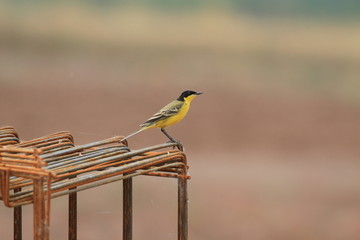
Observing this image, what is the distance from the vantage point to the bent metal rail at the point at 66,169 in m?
1.85

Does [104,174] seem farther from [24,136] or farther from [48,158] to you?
Answer: [24,136]

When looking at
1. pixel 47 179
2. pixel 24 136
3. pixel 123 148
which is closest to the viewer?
pixel 47 179

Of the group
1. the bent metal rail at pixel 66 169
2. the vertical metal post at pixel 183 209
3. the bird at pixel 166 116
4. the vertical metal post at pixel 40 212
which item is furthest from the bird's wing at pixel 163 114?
the vertical metal post at pixel 40 212

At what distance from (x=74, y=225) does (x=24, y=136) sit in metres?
2.53

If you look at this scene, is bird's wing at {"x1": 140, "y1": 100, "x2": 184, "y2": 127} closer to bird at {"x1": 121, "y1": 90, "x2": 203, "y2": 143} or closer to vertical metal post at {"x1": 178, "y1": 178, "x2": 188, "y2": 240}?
bird at {"x1": 121, "y1": 90, "x2": 203, "y2": 143}

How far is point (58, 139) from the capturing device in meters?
2.58

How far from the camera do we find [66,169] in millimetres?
2037

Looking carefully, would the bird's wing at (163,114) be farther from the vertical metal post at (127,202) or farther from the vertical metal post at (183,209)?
the vertical metal post at (183,209)

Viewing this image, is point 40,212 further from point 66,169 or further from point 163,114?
point 163,114

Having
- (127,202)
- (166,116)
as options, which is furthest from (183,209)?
(166,116)

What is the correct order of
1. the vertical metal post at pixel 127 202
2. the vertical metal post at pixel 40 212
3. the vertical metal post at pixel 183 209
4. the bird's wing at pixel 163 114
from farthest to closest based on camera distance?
the bird's wing at pixel 163 114
the vertical metal post at pixel 127 202
the vertical metal post at pixel 183 209
the vertical metal post at pixel 40 212

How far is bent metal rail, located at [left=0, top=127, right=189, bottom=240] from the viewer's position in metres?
1.85

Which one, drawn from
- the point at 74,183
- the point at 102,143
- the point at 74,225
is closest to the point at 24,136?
the point at 74,225

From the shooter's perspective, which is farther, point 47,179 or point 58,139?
point 58,139
